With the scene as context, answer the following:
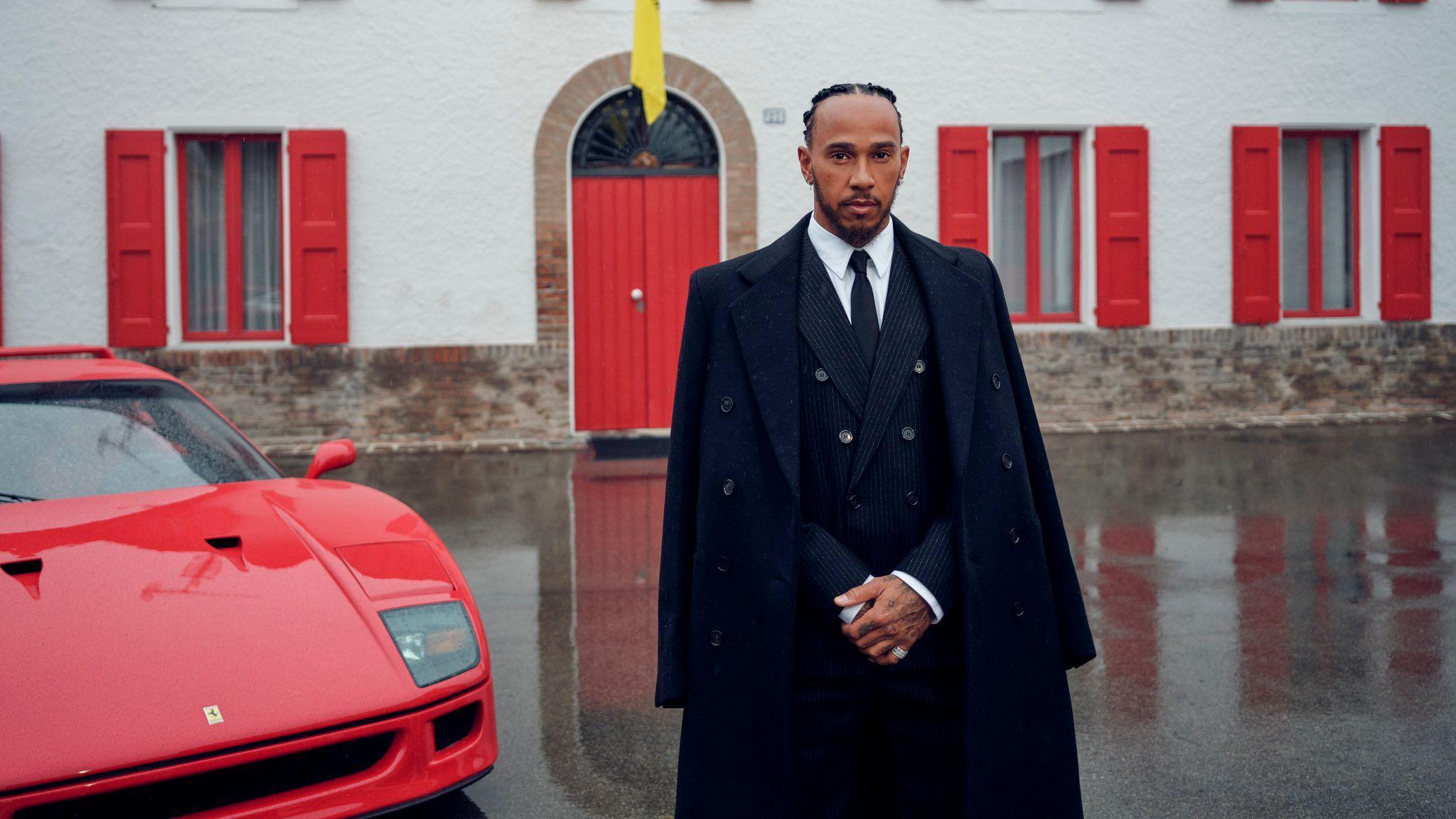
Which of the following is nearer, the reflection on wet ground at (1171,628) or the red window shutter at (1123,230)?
the reflection on wet ground at (1171,628)

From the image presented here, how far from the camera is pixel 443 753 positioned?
9.86ft

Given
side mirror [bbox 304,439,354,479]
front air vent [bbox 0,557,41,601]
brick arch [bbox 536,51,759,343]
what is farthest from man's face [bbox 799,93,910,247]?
brick arch [bbox 536,51,759,343]

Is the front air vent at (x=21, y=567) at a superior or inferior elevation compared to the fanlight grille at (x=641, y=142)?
inferior

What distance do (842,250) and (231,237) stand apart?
10489 millimetres

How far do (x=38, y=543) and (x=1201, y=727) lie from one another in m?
3.55

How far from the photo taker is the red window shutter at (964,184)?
1169 centimetres

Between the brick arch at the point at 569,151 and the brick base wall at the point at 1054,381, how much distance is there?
19.5 inches

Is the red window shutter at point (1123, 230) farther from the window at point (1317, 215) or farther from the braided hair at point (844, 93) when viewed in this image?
the braided hair at point (844, 93)

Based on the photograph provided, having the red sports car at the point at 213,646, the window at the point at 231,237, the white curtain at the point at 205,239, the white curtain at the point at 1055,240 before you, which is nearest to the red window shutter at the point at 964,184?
the white curtain at the point at 1055,240

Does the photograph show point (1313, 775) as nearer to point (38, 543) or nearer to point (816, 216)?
point (816, 216)

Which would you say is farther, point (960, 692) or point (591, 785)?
point (591, 785)

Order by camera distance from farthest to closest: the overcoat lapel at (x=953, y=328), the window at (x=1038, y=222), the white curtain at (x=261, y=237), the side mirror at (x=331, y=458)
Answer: the window at (x=1038, y=222), the white curtain at (x=261, y=237), the side mirror at (x=331, y=458), the overcoat lapel at (x=953, y=328)

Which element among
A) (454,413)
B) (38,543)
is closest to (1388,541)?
(38,543)

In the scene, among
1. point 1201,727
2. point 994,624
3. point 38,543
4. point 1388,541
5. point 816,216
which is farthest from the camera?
point 1388,541
